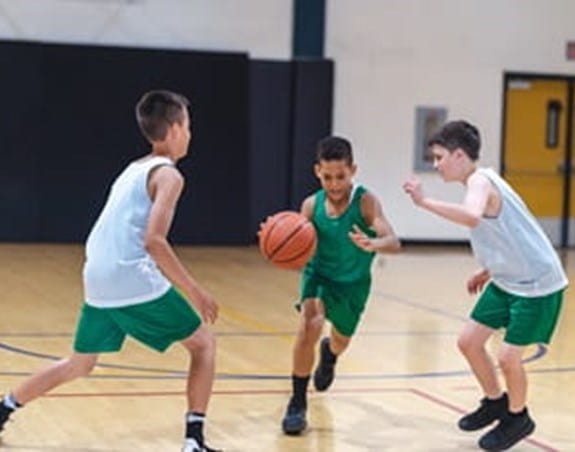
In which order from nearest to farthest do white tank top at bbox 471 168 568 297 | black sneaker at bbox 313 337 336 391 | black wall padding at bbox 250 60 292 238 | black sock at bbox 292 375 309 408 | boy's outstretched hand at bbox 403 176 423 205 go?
boy's outstretched hand at bbox 403 176 423 205 < white tank top at bbox 471 168 568 297 < black sock at bbox 292 375 309 408 < black sneaker at bbox 313 337 336 391 < black wall padding at bbox 250 60 292 238

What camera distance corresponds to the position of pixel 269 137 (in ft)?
55.7

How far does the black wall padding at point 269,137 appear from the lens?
16828mm

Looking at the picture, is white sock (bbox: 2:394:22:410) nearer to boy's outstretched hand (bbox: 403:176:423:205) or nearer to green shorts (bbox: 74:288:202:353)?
green shorts (bbox: 74:288:202:353)

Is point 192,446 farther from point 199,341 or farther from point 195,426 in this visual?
point 199,341

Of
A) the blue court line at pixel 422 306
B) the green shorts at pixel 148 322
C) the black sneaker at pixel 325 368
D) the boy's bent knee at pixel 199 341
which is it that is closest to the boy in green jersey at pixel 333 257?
the black sneaker at pixel 325 368

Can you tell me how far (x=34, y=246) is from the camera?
15.7 meters

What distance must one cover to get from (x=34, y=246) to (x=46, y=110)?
6.02 ft

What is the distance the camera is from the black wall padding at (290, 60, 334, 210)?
55.6 feet

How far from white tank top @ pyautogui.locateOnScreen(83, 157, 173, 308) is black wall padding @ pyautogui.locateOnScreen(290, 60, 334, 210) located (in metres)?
12.0

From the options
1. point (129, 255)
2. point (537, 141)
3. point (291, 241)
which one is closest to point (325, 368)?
point (291, 241)

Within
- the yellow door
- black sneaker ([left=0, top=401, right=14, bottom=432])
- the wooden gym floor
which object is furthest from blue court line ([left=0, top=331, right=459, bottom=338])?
the yellow door

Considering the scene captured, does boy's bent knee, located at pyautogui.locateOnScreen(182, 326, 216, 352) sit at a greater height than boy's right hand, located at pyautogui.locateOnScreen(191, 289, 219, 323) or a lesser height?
lesser

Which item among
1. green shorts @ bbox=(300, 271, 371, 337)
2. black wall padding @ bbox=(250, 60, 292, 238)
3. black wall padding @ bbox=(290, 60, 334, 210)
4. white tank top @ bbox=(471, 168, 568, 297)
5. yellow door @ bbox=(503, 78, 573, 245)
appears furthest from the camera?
yellow door @ bbox=(503, 78, 573, 245)

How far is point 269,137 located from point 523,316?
11746 mm
